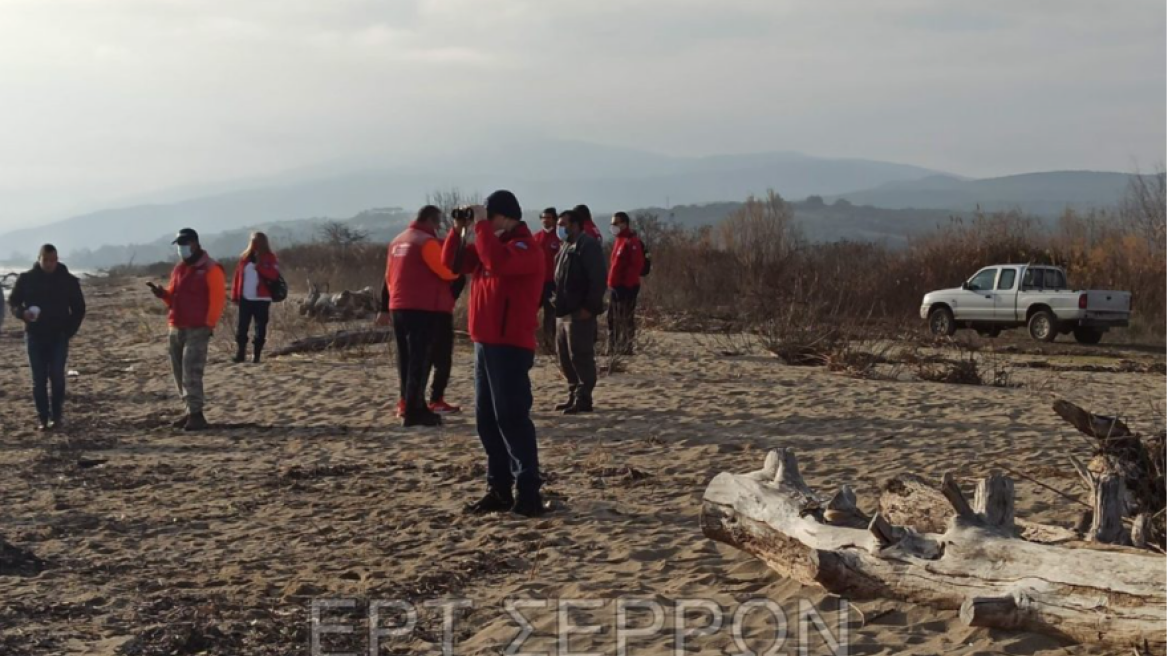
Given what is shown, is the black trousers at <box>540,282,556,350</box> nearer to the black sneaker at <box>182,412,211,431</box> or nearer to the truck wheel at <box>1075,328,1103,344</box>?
the black sneaker at <box>182,412,211,431</box>

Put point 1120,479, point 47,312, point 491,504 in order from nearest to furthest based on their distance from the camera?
point 1120,479
point 491,504
point 47,312

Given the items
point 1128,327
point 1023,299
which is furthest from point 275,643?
point 1128,327

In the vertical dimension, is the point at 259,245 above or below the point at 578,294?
above

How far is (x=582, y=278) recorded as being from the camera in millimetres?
11461

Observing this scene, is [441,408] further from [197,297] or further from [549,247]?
[549,247]

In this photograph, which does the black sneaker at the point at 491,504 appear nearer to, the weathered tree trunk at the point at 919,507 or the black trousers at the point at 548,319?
the weathered tree trunk at the point at 919,507

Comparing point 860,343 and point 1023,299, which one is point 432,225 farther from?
point 1023,299

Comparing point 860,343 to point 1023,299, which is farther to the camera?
point 1023,299

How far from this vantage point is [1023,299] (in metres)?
25.3

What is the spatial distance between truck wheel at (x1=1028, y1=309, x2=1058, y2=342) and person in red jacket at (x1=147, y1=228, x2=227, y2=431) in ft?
57.1

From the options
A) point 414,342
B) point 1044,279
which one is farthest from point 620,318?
point 1044,279

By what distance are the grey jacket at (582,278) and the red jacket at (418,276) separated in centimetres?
104

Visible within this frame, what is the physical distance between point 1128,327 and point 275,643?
2417cm

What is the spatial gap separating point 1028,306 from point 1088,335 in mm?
1194
